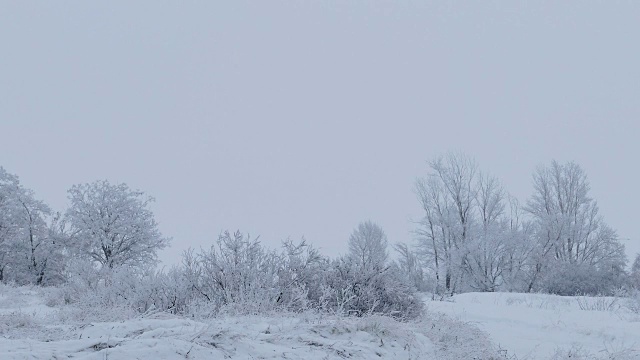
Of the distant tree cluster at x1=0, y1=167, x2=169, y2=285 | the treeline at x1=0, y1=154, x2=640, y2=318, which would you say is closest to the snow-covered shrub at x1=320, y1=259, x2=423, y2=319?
the treeline at x1=0, y1=154, x2=640, y2=318

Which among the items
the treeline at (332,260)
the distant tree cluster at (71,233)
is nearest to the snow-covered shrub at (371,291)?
the treeline at (332,260)

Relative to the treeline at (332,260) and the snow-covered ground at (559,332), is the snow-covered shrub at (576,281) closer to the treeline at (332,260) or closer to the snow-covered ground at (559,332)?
the treeline at (332,260)

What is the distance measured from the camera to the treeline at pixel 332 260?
8422 mm

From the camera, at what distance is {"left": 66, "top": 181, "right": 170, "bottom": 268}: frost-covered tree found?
90.4 ft

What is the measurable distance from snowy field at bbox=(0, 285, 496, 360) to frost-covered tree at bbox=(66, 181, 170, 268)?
21.9 m

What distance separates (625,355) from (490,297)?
1084cm

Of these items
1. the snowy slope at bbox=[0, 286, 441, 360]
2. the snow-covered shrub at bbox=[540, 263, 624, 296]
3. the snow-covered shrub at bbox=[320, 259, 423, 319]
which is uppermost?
the snow-covered shrub at bbox=[540, 263, 624, 296]

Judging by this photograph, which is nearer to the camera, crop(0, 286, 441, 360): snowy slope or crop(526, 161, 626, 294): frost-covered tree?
crop(0, 286, 441, 360): snowy slope

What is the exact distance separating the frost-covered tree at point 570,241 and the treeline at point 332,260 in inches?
2.7

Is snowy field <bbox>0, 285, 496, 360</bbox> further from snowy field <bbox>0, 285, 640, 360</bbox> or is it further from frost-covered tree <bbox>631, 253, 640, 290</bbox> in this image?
frost-covered tree <bbox>631, 253, 640, 290</bbox>

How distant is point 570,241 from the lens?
116 feet

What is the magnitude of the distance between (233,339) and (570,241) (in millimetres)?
34869

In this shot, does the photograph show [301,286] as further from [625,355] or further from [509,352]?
[625,355]

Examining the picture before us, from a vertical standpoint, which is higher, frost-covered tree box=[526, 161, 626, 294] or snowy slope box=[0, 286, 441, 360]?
frost-covered tree box=[526, 161, 626, 294]
